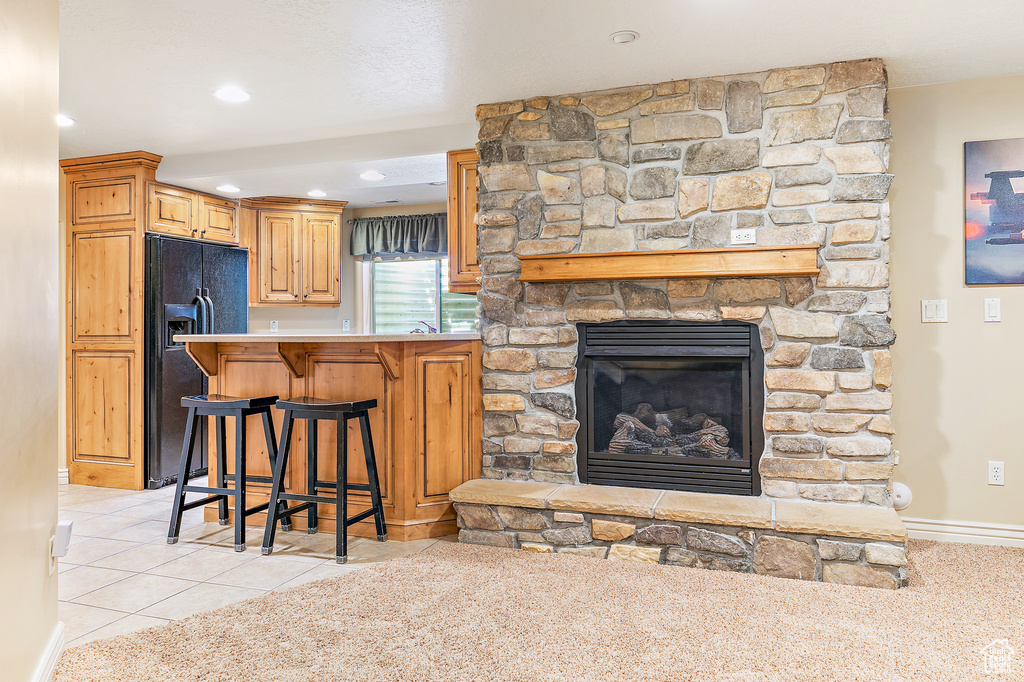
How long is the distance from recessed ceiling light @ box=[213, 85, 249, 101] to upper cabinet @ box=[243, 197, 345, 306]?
1.96 m

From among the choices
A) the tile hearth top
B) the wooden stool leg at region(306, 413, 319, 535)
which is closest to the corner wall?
the tile hearth top

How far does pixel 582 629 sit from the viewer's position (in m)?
2.27

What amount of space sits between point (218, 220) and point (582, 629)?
4.34 m

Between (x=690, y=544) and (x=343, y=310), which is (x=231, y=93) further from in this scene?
(x=690, y=544)

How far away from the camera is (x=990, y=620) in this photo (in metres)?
2.35

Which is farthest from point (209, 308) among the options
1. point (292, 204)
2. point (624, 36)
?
point (624, 36)

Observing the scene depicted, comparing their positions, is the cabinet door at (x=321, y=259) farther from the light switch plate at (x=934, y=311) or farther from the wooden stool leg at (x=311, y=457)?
the light switch plate at (x=934, y=311)

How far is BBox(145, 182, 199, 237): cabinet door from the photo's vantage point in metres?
4.61

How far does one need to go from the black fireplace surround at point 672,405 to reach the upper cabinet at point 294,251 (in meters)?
2.94

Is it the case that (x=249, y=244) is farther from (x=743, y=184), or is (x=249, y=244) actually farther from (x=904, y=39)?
(x=904, y=39)

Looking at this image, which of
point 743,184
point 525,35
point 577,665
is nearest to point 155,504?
point 577,665

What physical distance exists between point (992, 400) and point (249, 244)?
5.09 metres

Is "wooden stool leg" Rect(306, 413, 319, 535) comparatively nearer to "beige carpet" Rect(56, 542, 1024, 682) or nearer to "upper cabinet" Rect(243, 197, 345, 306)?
"beige carpet" Rect(56, 542, 1024, 682)

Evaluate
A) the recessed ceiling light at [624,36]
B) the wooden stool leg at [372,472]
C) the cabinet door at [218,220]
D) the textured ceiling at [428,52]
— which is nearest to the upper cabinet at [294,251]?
the cabinet door at [218,220]
